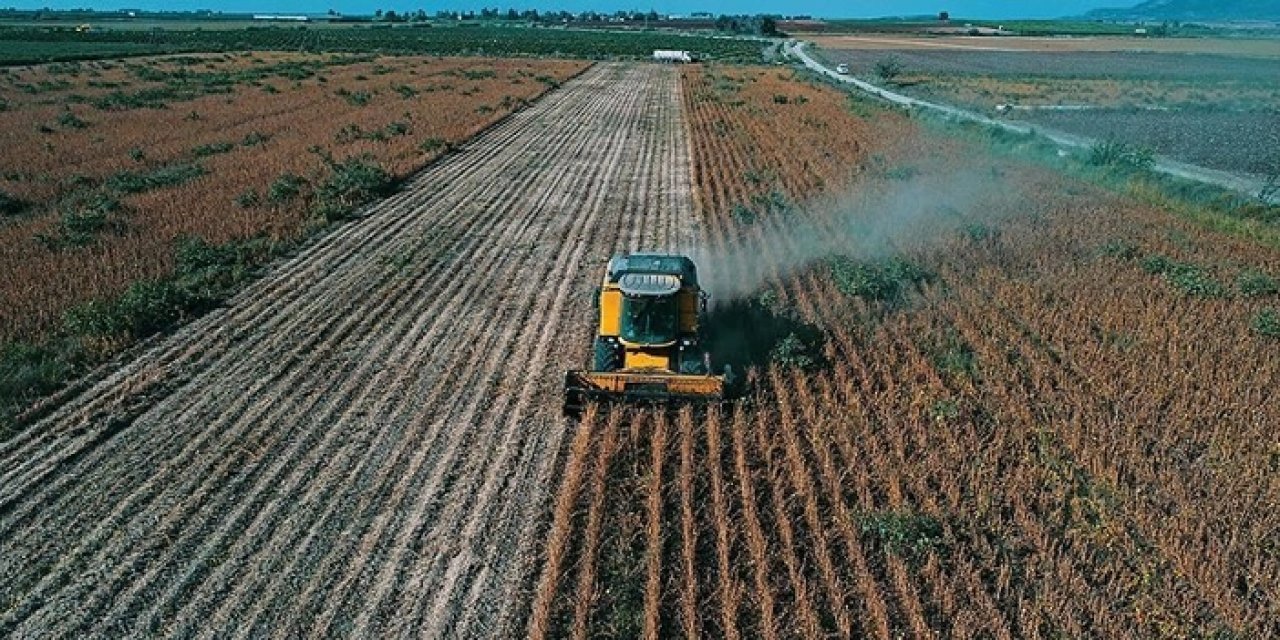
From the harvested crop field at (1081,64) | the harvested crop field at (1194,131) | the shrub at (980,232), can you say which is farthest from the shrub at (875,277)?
the harvested crop field at (1081,64)

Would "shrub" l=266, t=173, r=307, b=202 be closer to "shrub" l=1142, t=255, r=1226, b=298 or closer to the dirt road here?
the dirt road

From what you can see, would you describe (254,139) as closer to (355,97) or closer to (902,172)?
(355,97)

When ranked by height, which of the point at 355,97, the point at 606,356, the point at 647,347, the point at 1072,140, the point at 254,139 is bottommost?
the point at 606,356

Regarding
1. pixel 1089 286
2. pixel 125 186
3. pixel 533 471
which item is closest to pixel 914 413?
pixel 533 471

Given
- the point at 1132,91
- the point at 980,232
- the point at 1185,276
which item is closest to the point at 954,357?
the point at 1185,276

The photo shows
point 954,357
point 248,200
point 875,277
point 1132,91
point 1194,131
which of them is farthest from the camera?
point 1132,91

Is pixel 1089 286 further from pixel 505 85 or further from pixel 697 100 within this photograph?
pixel 505 85
